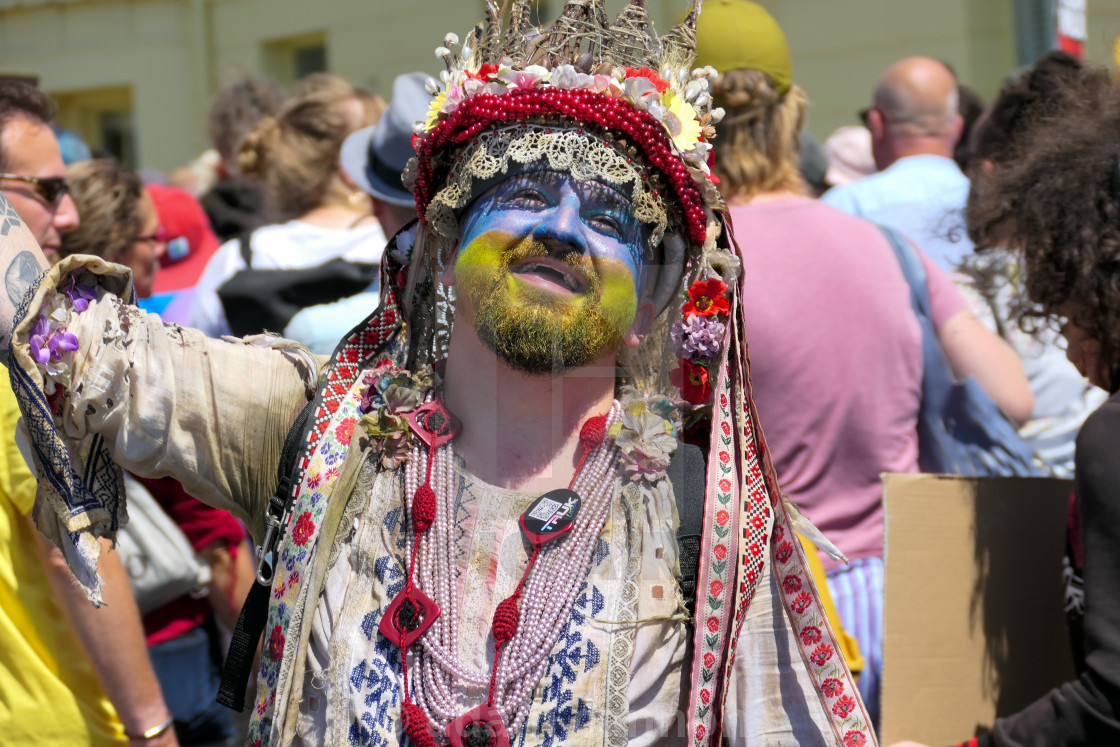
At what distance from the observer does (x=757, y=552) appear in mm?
1947

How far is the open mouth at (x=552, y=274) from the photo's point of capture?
191cm

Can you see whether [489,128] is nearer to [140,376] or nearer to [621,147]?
[621,147]

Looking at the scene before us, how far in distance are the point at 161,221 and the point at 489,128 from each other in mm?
3245

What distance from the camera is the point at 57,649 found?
243cm

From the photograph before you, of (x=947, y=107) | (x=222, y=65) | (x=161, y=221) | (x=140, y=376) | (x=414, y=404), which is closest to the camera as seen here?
(x=140, y=376)

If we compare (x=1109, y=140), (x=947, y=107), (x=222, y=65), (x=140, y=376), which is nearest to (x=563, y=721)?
(x=140, y=376)

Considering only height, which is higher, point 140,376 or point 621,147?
point 621,147

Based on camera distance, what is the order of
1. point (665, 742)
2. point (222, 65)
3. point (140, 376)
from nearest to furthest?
point (140, 376), point (665, 742), point (222, 65)

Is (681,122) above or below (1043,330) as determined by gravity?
above

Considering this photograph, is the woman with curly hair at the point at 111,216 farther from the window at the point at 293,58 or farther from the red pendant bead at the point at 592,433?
the window at the point at 293,58

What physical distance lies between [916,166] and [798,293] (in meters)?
1.34

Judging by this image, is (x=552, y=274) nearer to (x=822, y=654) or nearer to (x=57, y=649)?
(x=822, y=654)

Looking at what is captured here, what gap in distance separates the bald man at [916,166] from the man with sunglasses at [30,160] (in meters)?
2.31

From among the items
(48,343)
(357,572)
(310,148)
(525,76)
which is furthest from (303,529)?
(310,148)
